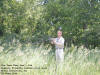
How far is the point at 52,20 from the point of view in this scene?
9.84m

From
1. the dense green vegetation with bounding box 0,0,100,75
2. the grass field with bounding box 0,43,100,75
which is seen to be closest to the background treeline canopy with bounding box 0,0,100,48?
the dense green vegetation with bounding box 0,0,100,75

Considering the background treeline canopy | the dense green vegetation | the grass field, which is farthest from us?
the background treeline canopy

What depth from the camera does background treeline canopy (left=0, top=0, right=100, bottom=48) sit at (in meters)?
8.49

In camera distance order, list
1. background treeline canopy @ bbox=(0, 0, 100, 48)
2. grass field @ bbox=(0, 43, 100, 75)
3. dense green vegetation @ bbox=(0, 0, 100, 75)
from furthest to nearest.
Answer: background treeline canopy @ bbox=(0, 0, 100, 48)
dense green vegetation @ bbox=(0, 0, 100, 75)
grass field @ bbox=(0, 43, 100, 75)

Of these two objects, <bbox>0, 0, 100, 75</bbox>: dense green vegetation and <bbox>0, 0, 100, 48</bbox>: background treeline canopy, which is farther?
<bbox>0, 0, 100, 48</bbox>: background treeline canopy

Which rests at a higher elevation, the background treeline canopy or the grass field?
the background treeline canopy

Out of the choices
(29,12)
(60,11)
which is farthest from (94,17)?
(29,12)

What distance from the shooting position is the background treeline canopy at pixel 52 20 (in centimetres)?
849

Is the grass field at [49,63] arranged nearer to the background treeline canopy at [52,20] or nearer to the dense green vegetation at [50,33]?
the dense green vegetation at [50,33]

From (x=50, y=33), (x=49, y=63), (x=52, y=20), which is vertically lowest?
(x=49, y=63)

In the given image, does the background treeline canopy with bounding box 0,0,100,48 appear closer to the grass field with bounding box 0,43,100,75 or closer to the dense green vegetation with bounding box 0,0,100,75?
the dense green vegetation with bounding box 0,0,100,75

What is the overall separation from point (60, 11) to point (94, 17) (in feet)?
6.62

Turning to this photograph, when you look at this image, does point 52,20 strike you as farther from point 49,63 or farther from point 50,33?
point 49,63

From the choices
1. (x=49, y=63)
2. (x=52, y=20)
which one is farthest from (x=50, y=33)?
(x=49, y=63)
